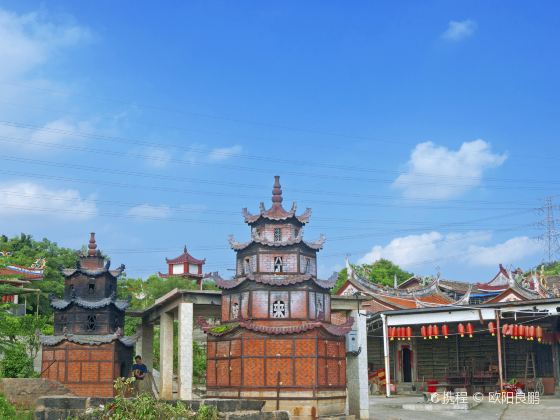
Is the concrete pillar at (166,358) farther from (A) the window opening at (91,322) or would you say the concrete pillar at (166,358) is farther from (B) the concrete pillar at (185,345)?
(A) the window opening at (91,322)

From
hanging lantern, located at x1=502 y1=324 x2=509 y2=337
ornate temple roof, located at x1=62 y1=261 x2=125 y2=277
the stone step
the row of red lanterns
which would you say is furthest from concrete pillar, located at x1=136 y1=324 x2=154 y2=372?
hanging lantern, located at x1=502 y1=324 x2=509 y2=337

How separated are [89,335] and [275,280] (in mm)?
13409

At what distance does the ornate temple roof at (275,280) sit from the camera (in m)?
26.4

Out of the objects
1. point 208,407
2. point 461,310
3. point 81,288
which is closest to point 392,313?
point 461,310

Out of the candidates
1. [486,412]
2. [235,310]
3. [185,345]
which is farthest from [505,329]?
[185,345]

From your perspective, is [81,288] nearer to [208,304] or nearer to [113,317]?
[113,317]

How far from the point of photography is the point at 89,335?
35.6m

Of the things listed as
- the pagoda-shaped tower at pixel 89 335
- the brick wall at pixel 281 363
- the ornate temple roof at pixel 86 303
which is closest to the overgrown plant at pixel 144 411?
the brick wall at pixel 281 363

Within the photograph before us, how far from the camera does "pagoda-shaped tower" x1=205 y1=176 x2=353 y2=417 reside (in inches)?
990

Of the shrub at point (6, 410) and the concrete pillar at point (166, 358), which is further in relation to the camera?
the concrete pillar at point (166, 358)

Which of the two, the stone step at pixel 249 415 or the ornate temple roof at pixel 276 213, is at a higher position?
the ornate temple roof at pixel 276 213

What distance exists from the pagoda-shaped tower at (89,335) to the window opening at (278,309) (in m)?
11.8

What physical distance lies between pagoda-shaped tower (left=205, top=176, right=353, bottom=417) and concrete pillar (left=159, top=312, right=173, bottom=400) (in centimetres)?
267

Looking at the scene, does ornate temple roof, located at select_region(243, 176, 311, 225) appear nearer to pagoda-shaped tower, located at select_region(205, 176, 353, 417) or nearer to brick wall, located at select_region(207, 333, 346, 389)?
pagoda-shaped tower, located at select_region(205, 176, 353, 417)
